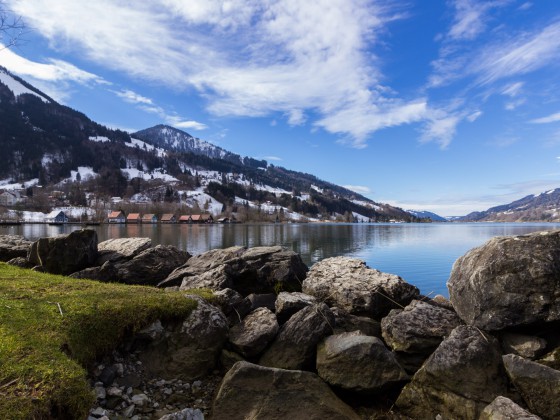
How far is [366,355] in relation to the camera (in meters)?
9.15

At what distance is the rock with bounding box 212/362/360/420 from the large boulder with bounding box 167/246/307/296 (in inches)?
237

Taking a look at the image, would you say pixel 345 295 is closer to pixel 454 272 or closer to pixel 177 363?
pixel 454 272

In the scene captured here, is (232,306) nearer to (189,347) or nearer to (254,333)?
(254,333)

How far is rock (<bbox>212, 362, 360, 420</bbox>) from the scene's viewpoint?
7898 mm

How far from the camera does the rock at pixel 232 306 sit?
38.3 feet

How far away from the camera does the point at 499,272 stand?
9.92 metres

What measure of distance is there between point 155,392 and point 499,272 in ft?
32.6

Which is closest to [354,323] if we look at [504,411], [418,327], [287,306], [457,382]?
[418,327]

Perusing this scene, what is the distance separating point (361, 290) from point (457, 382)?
4.97 meters

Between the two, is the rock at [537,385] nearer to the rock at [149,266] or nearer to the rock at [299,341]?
the rock at [299,341]

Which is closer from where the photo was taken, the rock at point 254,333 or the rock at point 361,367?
the rock at point 361,367

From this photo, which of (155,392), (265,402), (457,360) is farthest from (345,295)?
(155,392)

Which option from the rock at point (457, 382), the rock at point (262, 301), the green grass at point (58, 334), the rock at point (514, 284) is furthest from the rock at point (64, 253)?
the rock at point (514, 284)

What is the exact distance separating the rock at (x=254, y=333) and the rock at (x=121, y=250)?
38.0ft
